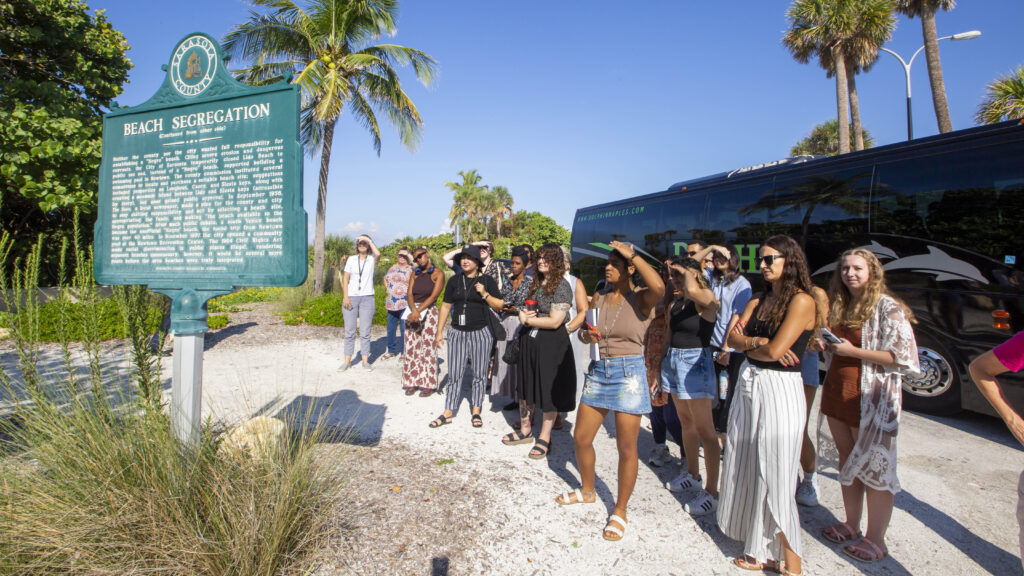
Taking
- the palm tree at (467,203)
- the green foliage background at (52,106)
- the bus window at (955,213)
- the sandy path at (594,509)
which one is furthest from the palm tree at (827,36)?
the palm tree at (467,203)

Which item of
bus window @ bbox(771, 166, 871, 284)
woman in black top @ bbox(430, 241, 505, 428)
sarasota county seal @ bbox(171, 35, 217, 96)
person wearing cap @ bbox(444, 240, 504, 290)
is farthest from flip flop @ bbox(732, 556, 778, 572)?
bus window @ bbox(771, 166, 871, 284)

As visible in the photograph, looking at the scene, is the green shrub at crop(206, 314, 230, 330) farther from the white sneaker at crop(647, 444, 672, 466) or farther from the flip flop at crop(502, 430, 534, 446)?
the white sneaker at crop(647, 444, 672, 466)

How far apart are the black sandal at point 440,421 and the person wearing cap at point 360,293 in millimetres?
2840

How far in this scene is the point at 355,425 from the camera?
5.21 m

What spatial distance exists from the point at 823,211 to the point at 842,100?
13400mm

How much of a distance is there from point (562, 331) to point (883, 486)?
2.33 m

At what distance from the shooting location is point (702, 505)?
3.47 meters

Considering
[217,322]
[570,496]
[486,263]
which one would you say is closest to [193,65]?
[486,263]

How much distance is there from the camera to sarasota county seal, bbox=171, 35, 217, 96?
3.28 m

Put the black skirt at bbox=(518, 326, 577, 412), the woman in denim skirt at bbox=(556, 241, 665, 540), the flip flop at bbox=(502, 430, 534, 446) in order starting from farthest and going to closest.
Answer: the flip flop at bbox=(502, 430, 534, 446), the black skirt at bbox=(518, 326, 577, 412), the woman in denim skirt at bbox=(556, 241, 665, 540)

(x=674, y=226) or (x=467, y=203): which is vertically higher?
(x=467, y=203)

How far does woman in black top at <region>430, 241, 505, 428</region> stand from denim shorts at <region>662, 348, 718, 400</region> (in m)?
2.03

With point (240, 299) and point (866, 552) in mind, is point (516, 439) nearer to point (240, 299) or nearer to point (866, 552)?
point (866, 552)

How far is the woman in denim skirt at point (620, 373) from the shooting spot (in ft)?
10.4
